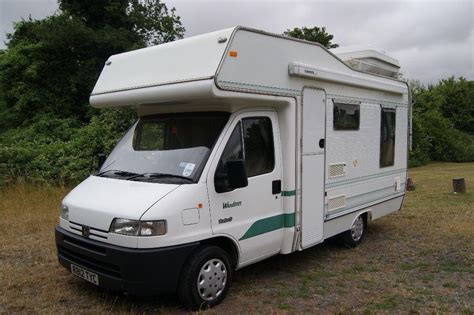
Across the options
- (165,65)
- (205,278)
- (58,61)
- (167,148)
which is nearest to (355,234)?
(205,278)

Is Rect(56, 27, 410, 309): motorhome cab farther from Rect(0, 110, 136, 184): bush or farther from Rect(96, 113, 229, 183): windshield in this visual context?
Rect(0, 110, 136, 184): bush

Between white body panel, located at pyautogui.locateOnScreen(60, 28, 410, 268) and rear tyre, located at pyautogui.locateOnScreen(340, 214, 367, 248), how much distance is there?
27 cm

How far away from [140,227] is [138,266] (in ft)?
1.16

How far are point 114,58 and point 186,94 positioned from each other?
179 centimetres

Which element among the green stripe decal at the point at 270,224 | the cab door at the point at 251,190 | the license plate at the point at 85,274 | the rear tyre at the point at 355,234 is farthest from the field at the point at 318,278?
the green stripe decal at the point at 270,224

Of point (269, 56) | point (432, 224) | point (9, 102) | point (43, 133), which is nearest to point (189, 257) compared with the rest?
point (269, 56)

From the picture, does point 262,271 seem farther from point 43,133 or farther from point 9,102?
point 9,102

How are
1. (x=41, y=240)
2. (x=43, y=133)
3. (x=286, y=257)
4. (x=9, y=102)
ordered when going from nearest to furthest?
(x=286, y=257), (x=41, y=240), (x=43, y=133), (x=9, y=102)

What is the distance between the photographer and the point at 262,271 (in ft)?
19.7

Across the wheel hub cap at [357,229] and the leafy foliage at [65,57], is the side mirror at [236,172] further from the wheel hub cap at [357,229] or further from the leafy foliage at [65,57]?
the leafy foliage at [65,57]

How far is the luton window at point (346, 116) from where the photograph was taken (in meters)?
6.41

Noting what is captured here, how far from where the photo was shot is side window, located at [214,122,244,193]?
15.4 ft

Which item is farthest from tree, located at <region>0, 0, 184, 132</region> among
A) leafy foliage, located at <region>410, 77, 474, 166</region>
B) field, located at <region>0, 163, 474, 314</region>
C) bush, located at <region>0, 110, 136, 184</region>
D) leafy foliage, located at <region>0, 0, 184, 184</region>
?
leafy foliage, located at <region>410, 77, 474, 166</region>

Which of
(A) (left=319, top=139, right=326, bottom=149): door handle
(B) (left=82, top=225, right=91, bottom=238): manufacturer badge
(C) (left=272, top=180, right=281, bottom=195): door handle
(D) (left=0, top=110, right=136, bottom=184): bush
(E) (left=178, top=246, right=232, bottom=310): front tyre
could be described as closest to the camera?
(E) (left=178, top=246, right=232, bottom=310): front tyre
